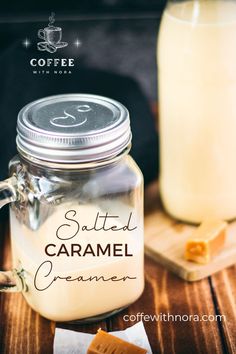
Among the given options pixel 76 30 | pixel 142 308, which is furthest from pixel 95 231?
pixel 76 30

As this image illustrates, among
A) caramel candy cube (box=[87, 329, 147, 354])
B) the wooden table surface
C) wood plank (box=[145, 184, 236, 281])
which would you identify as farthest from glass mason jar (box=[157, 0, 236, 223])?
caramel candy cube (box=[87, 329, 147, 354])

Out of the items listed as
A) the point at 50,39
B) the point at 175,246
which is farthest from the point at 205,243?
the point at 50,39

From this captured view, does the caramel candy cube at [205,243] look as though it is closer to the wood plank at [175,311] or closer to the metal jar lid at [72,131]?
the wood plank at [175,311]

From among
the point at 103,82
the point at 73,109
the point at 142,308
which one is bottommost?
the point at 142,308

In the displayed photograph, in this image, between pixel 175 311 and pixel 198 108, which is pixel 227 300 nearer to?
pixel 175 311

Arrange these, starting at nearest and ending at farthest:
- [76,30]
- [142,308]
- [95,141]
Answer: [95,141], [142,308], [76,30]

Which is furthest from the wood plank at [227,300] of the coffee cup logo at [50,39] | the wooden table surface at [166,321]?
the coffee cup logo at [50,39]

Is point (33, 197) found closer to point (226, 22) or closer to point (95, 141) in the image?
point (95, 141)
